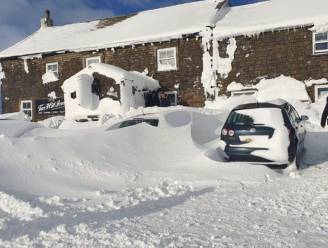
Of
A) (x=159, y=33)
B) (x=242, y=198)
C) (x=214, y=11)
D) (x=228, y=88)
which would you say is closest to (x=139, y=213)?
(x=242, y=198)

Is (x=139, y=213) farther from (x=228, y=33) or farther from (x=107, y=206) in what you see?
(x=228, y=33)

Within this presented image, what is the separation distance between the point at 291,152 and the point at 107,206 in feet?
14.1

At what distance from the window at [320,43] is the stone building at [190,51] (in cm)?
4

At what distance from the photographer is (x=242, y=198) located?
660 cm

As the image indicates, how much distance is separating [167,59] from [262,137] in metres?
14.3

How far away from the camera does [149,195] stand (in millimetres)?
6824

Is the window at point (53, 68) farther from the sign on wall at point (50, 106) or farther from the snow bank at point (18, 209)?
the snow bank at point (18, 209)

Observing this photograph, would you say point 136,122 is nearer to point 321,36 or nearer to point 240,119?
point 240,119

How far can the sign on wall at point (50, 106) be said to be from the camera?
24.9 metres

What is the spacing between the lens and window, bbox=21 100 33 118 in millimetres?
26538

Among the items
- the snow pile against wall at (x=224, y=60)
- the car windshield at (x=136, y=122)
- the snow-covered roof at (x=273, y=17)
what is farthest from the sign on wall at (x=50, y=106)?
the car windshield at (x=136, y=122)

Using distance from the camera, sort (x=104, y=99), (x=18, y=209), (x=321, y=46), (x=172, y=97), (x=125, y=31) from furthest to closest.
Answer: (x=125, y=31), (x=172, y=97), (x=104, y=99), (x=321, y=46), (x=18, y=209)

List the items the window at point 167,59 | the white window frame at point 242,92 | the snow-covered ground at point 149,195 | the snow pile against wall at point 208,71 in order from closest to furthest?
the snow-covered ground at point 149,195
the white window frame at point 242,92
the snow pile against wall at point 208,71
the window at point 167,59

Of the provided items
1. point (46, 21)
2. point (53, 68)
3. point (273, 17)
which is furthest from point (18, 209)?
point (46, 21)
